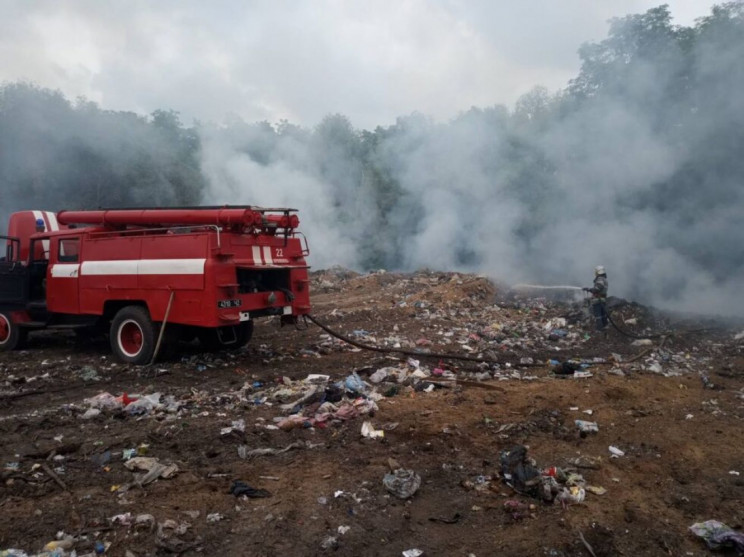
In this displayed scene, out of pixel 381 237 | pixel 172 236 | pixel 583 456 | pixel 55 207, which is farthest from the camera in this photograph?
pixel 381 237

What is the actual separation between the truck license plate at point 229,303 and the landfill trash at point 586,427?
3996 millimetres

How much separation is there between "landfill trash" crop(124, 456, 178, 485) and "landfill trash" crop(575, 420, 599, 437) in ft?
10.6

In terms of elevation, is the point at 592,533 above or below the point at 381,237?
below

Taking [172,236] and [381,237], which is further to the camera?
[381,237]

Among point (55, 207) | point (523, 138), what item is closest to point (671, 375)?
point (523, 138)

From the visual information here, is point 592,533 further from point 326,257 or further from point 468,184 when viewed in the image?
point 326,257

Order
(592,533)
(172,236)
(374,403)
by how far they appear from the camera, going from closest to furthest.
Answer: (592,533)
(374,403)
(172,236)

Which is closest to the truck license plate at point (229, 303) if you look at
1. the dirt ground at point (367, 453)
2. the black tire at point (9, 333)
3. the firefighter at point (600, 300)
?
the dirt ground at point (367, 453)

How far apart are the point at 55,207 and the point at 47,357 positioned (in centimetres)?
1208

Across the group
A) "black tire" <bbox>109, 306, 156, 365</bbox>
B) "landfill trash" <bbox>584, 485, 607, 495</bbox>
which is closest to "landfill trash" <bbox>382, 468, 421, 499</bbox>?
"landfill trash" <bbox>584, 485, 607, 495</bbox>

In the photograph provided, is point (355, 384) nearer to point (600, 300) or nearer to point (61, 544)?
point (61, 544)

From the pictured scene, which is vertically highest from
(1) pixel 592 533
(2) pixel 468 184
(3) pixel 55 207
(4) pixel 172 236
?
(2) pixel 468 184

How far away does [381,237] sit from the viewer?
21.1 meters

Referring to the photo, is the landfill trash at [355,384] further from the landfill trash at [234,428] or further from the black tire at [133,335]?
the black tire at [133,335]
